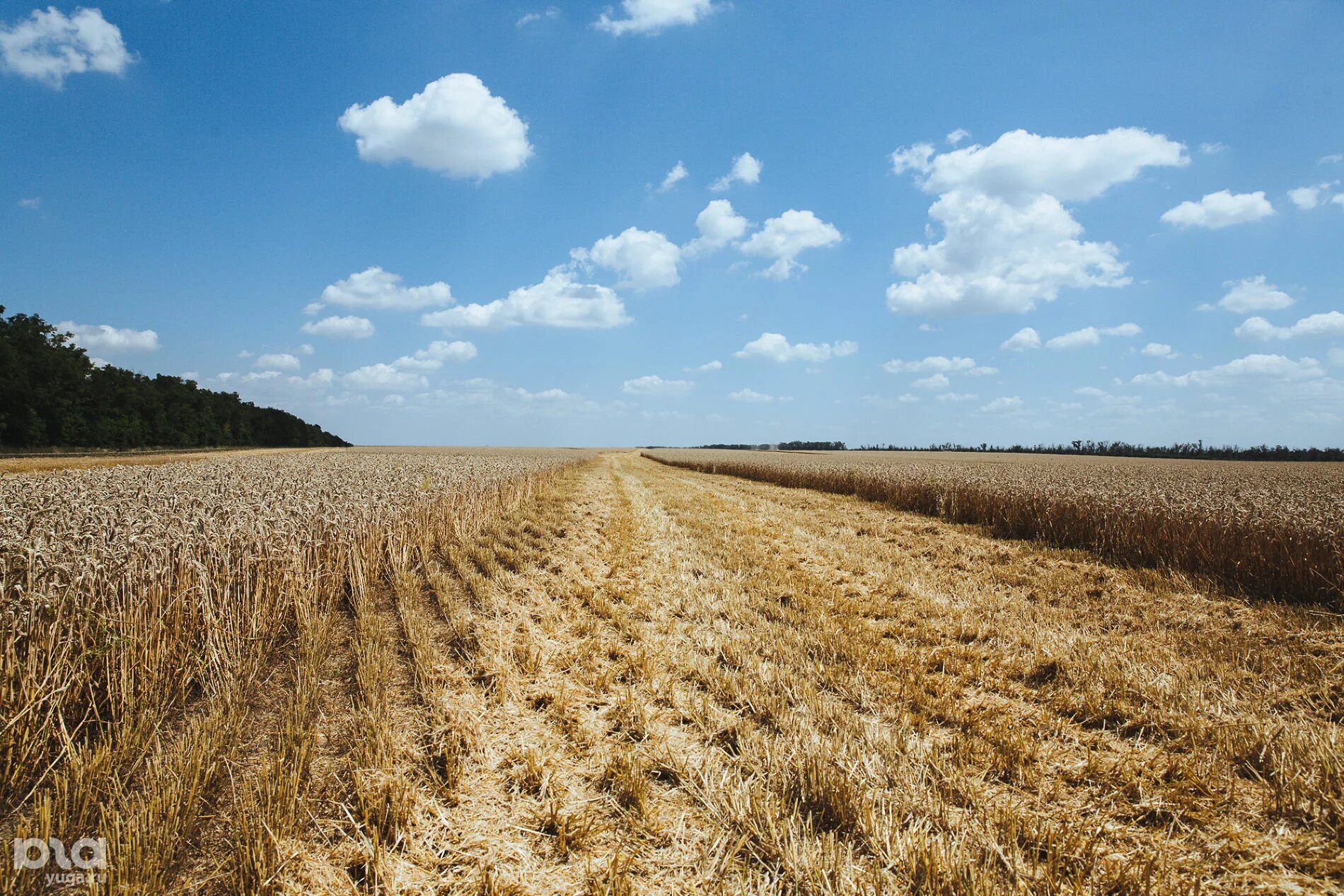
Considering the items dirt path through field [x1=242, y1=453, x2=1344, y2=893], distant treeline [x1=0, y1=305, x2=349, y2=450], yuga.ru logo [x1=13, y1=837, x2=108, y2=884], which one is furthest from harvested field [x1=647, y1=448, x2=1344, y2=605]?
distant treeline [x1=0, y1=305, x2=349, y2=450]

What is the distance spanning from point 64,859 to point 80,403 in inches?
3036

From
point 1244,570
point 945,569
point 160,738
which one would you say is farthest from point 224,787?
point 1244,570

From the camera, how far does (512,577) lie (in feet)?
24.9

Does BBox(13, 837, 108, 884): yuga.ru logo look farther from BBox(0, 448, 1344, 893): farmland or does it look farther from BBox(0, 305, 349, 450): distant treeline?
BBox(0, 305, 349, 450): distant treeline

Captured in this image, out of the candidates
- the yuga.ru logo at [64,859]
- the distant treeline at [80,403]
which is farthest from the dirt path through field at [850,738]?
the distant treeline at [80,403]

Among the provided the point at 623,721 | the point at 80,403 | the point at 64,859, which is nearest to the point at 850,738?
the point at 623,721

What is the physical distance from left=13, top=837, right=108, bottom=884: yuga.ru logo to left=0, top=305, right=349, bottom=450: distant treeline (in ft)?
229

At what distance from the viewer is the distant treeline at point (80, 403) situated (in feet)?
157

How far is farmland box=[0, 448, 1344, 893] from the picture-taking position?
2.70 m

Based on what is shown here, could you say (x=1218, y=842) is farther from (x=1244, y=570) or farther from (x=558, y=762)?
(x=1244, y=570)

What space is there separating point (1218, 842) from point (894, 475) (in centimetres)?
1835

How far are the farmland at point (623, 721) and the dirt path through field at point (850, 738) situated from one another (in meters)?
0.02

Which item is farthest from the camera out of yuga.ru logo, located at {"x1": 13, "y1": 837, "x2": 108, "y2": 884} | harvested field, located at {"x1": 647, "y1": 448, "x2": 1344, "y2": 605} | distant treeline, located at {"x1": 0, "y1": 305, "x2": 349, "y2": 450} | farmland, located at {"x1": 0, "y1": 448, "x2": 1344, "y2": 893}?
distant treeline, located at {"x1": 0, "y1": 305, "x2": 349, "y2": 450}

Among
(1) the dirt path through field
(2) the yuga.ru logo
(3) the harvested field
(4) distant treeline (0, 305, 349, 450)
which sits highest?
(4) distant treeline (0, 305, 349, 450)
